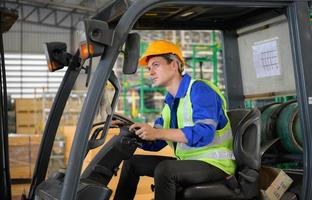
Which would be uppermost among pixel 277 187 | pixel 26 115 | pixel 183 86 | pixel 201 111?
pixel 26 115

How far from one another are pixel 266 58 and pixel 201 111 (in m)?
0.87

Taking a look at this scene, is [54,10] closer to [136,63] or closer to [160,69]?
[160,69]

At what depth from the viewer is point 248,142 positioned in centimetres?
310

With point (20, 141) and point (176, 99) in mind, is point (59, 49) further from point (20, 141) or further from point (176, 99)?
point (20, 141)

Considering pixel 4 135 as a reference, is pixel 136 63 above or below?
above

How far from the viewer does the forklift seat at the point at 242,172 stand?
2892 millimetres

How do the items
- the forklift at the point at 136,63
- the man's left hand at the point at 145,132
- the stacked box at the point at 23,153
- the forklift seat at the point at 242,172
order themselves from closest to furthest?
1. the forklift at the point at 136,63
2. the man's left hand at the point at 145,132
3. the forklift seat at the point at 242,172
4. the stacked box at the point at 23,153

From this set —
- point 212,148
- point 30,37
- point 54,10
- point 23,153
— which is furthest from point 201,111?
point 30,37

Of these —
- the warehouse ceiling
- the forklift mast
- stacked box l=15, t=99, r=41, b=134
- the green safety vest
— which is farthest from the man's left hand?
the warehouse ceiling

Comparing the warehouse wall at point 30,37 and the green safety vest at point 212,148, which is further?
the warehouse wall at point 30,37

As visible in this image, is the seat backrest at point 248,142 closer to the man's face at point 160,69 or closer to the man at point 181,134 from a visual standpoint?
the man at point 181,134

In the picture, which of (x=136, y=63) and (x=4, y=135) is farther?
(x=4, y=135)

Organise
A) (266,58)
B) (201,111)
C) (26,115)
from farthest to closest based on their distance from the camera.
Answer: (26,115)
(266,58)
(201,111)

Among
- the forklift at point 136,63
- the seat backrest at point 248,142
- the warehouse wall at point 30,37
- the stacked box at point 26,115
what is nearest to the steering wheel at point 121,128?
the forklift at point 136,63
